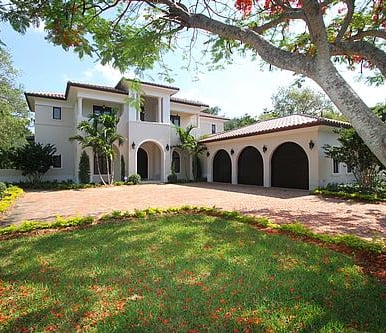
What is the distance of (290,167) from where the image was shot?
15797 millimetres

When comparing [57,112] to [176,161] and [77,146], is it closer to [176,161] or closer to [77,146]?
[77,146]

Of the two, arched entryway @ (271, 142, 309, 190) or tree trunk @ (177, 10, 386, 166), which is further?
arched entryway @ (271, 142, 309, 190)

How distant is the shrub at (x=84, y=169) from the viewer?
19.3 metres

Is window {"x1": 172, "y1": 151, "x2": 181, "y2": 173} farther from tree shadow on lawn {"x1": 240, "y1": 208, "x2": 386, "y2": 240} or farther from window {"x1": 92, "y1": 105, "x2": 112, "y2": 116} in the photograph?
tree shadow on lawn {"x1": 240, "y1": 208, "x2": 386, "y2": 240}

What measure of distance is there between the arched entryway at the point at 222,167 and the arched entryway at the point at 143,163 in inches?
258

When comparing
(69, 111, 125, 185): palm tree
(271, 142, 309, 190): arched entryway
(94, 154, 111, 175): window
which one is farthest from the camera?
(94, 154, 111, 175): window

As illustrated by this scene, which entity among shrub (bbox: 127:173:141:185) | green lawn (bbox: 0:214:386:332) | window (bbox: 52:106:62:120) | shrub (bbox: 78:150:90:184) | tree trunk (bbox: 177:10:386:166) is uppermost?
window (bbox: 52:106:62:120)

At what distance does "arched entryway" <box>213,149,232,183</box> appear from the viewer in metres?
20.9

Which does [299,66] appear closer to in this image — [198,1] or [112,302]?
[112,302]

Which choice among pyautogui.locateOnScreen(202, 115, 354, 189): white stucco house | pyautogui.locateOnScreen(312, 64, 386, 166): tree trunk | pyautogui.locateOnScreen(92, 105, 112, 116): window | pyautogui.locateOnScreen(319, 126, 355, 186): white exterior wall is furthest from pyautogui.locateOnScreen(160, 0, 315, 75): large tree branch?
pyautogui.locateOnScreen(92, 105, 112, 116): window

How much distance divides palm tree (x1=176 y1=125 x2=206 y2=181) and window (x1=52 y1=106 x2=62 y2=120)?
10217 mm

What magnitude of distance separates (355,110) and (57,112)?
2360 centimetres

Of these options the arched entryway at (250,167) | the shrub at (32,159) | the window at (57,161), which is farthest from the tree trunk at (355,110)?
the window at (57,161)

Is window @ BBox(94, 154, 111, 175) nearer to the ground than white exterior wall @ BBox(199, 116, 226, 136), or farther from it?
nearer to the ground
